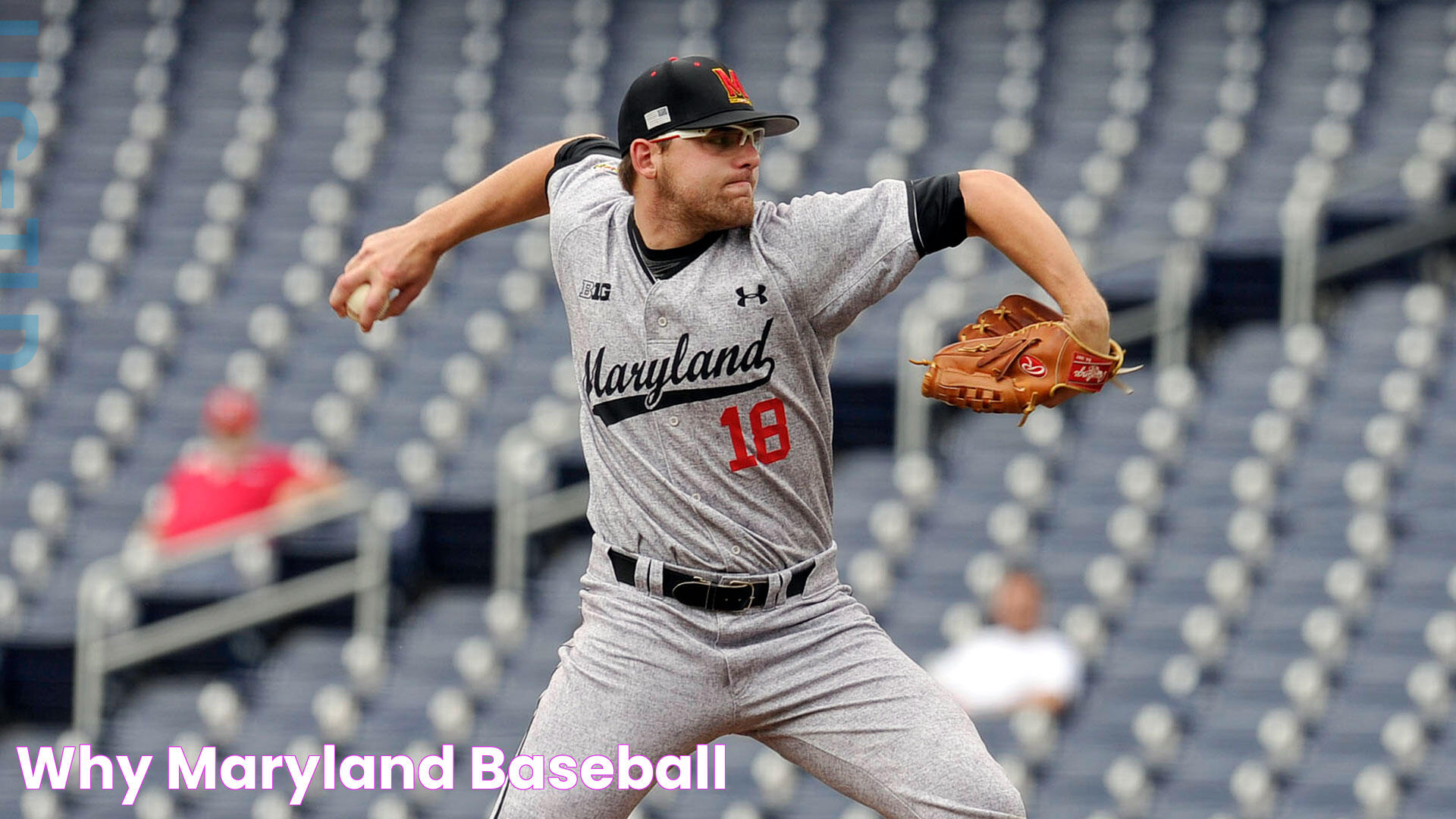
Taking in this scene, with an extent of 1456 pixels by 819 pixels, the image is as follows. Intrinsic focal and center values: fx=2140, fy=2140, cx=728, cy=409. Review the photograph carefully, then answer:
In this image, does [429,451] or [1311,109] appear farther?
[1311,109]

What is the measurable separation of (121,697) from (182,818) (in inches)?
27.8

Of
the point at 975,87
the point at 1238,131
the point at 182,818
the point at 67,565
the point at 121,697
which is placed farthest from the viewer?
the point at 975,87

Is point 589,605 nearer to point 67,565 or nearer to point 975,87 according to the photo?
point 67,565

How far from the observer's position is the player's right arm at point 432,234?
348cm

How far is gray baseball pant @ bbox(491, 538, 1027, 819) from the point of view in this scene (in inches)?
126

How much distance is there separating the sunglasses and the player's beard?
64 mm

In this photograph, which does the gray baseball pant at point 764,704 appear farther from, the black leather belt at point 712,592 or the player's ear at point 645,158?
the player's ear at point 645,158

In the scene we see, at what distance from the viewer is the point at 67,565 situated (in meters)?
8.49

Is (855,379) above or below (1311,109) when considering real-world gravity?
below

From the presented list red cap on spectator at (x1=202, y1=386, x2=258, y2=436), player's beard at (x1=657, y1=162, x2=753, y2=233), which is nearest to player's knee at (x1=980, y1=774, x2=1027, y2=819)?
player's beard at (x1=657, y1=162, x2=753, y2=233)

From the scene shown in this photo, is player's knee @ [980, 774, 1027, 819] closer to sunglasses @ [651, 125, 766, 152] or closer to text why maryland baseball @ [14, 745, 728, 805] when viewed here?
sunglasses @ [651, 125, 766, 152]

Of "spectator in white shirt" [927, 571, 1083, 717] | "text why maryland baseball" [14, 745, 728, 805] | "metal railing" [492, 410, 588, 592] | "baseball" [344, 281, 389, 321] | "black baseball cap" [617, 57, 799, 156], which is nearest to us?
"black baseball cap" [617, 57, 799, 156]

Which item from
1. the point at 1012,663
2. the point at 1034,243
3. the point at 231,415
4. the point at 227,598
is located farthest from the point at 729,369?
the point at 227,598

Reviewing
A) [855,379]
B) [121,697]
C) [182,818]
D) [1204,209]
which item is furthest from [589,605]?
[1204,209]
